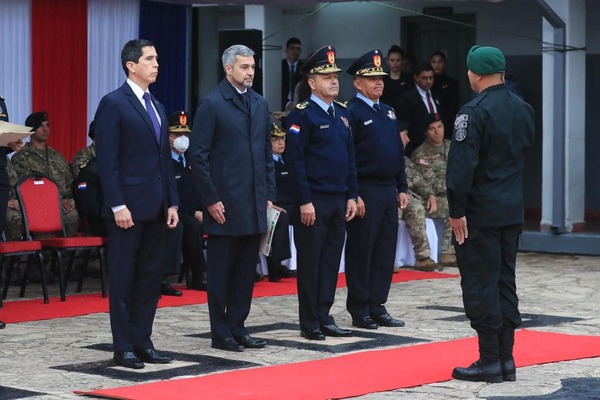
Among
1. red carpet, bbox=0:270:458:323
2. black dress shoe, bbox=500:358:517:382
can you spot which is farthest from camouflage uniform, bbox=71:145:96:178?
black dress shoe, bbox=500:358:517:382

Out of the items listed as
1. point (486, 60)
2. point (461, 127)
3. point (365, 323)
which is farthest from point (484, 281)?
point (365, 323)

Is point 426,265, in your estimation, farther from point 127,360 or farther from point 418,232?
point 127,360

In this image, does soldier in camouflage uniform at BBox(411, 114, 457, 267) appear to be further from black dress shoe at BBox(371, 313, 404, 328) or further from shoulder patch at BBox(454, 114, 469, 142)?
shoulder patch at BBox(454, 114, 469, 142)

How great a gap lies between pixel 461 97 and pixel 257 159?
992 cm

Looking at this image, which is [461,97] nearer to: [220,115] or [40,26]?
[40,26]

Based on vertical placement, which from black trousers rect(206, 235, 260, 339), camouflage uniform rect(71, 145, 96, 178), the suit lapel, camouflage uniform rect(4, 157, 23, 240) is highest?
the suit lapel

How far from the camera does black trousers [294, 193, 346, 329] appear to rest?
9.34 metres

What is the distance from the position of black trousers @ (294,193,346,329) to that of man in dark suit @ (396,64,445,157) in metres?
5.92

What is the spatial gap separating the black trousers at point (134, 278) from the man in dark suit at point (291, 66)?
9.11 metres

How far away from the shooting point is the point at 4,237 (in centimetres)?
1203

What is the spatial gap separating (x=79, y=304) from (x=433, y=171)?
4539 mm

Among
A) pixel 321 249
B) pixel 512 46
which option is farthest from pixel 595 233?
pixel 321 249

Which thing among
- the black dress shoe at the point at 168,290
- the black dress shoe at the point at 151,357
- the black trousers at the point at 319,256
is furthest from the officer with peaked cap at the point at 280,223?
the black dress shoe at the point at 151,357

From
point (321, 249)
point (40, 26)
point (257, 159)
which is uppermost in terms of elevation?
point (40, 26)
